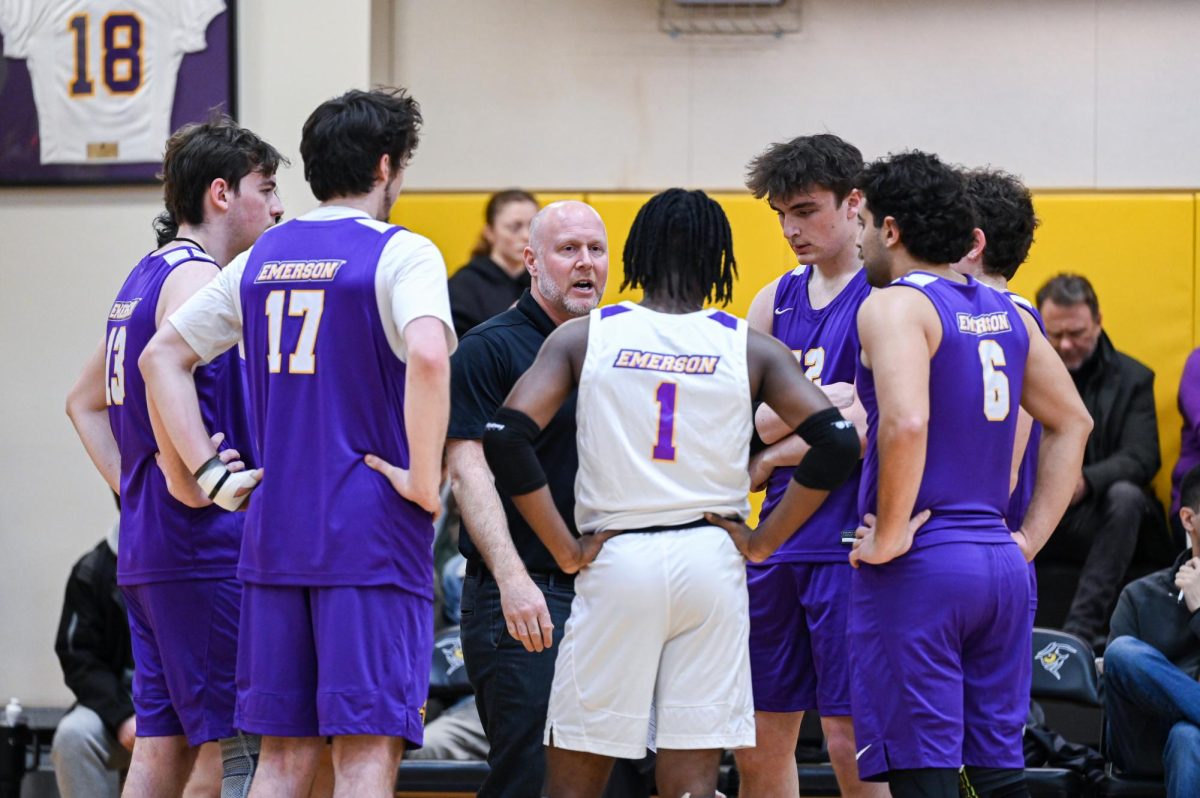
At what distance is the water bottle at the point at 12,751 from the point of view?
6.10 m

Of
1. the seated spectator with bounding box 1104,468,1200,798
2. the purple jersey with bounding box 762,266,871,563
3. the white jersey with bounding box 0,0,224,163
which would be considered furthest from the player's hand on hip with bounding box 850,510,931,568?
the white jersey with bounding box 0,0,224,163

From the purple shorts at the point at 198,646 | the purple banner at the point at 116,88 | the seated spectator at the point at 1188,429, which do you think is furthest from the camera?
the purple banner at the point at 116,88

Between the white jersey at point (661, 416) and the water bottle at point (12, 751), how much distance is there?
3.73 metres

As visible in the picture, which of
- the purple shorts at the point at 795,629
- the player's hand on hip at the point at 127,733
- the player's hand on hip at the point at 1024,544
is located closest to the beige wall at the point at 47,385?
the player's hand on hip at the point at 127,733

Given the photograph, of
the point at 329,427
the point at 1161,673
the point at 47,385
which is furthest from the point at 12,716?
the point at 1161,673

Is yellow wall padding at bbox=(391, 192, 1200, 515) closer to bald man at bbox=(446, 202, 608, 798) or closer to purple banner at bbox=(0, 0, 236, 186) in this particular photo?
purple banner at bbox=(0, 0, 236, 186)

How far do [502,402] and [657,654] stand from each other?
991 millimetres

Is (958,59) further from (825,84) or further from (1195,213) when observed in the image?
(1195,213)

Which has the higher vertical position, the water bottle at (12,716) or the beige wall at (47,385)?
the beige wall at (47,385)

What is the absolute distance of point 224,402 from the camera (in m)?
4.10

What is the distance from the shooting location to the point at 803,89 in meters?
8.30

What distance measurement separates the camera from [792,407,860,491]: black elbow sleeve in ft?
11.3

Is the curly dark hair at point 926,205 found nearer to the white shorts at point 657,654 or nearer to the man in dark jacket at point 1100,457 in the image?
the white shorts at point 657,654

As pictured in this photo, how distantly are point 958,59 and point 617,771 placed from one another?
5334mm
